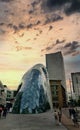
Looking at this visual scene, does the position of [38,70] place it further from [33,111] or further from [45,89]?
[33,111]

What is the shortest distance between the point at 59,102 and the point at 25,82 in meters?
131

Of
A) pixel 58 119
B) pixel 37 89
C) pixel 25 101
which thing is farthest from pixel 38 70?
pixel 58 119

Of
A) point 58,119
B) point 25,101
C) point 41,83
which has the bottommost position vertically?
point 58,119

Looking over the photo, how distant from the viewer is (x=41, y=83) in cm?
6769

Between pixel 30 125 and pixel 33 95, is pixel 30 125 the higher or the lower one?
the lower one

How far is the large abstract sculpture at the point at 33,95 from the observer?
6022 centimetres

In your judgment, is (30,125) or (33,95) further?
(33,95)

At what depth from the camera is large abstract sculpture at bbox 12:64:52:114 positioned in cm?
6022

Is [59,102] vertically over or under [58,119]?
over

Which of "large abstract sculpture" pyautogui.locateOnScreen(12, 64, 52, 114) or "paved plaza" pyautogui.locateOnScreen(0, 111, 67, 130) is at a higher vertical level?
"large abstract sculpture" pyautogui.locateOnScreen(12, 64, 52, 114)

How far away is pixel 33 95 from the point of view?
63.8 m

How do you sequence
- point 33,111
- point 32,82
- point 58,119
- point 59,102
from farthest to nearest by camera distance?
point 59,102
point 32,82
point 33,111
point 58,119

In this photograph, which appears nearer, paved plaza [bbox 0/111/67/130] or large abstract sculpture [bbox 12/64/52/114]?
paved plaza [bbox 0/111/67/130]

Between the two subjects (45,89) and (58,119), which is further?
(45,89)
